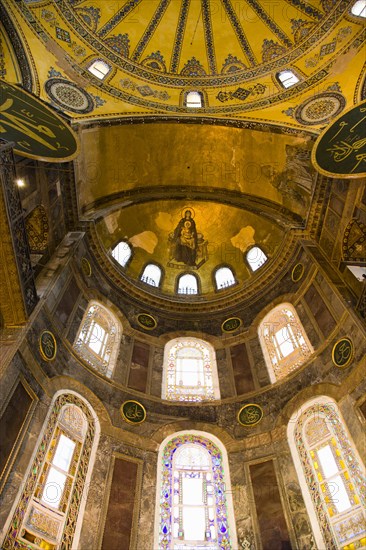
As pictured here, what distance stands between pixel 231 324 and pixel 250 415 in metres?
3.50

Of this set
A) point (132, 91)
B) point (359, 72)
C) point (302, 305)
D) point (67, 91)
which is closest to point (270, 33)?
point (359, 72)

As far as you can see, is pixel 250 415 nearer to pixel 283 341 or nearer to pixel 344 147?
pixel 283 341

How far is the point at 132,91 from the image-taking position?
1502 centimetres

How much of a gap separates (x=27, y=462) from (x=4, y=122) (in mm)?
6529

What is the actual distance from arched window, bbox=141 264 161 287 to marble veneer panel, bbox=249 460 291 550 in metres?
7.69

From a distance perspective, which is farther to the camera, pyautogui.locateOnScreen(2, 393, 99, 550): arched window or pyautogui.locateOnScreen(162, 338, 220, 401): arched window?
pyautogui.locateOnScreen(162, 338, 220, 401): arched window

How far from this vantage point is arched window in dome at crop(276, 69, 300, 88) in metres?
14.7

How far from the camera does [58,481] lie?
25.2 ft

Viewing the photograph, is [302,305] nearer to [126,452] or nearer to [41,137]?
[126,452]

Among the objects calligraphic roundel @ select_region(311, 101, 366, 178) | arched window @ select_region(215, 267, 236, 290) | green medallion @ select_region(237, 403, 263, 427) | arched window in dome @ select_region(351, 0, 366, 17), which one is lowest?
green medallion @ select_region(237, 403, 263, 427)

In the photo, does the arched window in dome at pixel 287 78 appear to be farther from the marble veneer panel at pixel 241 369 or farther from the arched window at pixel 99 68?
the marble veneer panel at pixel 241 369

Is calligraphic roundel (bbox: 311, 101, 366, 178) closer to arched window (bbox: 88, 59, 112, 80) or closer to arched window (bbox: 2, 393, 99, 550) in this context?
arched window (bbox: 2, 393, 99, 550)

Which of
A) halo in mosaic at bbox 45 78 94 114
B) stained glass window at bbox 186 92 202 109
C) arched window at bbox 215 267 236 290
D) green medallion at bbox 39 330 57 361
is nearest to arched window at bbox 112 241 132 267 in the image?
arched window at bbox 215 267 236 290

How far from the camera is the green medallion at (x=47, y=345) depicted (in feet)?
29.1
